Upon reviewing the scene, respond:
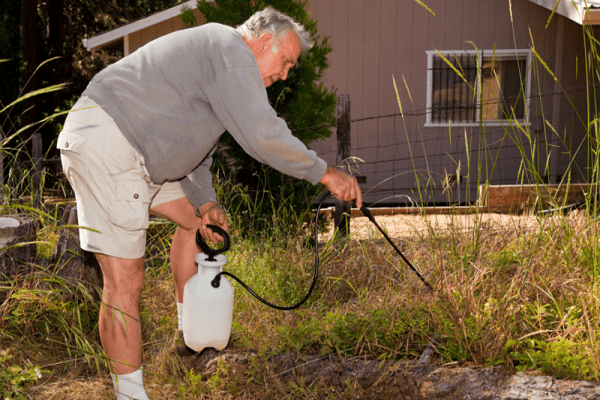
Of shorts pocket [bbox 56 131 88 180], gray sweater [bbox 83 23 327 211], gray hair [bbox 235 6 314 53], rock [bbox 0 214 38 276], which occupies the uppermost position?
gray hair [bbox 235 6 314 53]

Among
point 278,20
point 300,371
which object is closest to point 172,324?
point 300,371

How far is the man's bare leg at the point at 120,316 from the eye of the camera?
2305mm

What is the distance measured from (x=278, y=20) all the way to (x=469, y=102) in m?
7.70

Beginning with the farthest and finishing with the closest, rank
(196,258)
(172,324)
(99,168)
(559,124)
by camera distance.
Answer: (559,124)
(172,324)
(196,258)
(99,168)

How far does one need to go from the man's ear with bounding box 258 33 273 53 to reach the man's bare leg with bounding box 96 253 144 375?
3.45 ft

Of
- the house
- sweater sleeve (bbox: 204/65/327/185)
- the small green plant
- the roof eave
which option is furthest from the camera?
the house

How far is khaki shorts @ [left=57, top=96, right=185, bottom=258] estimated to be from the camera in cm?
227

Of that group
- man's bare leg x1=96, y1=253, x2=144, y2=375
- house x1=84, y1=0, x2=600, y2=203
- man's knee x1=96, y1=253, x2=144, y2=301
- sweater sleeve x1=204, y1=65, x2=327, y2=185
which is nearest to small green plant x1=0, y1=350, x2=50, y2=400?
man's bare leg x1=96, y1=253, x2=144, y2=375

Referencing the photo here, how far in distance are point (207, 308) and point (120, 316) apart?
383 millimetres

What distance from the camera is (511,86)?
31.2 ft

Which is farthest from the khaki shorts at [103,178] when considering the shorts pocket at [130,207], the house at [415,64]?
the house at [415,64]

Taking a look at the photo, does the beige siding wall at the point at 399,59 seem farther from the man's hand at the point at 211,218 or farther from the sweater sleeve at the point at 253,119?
the sweater sleeve at the point at 253,119

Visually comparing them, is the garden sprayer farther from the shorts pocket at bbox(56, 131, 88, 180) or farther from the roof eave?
the roof eave

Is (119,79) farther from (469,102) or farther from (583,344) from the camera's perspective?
(469,102)
